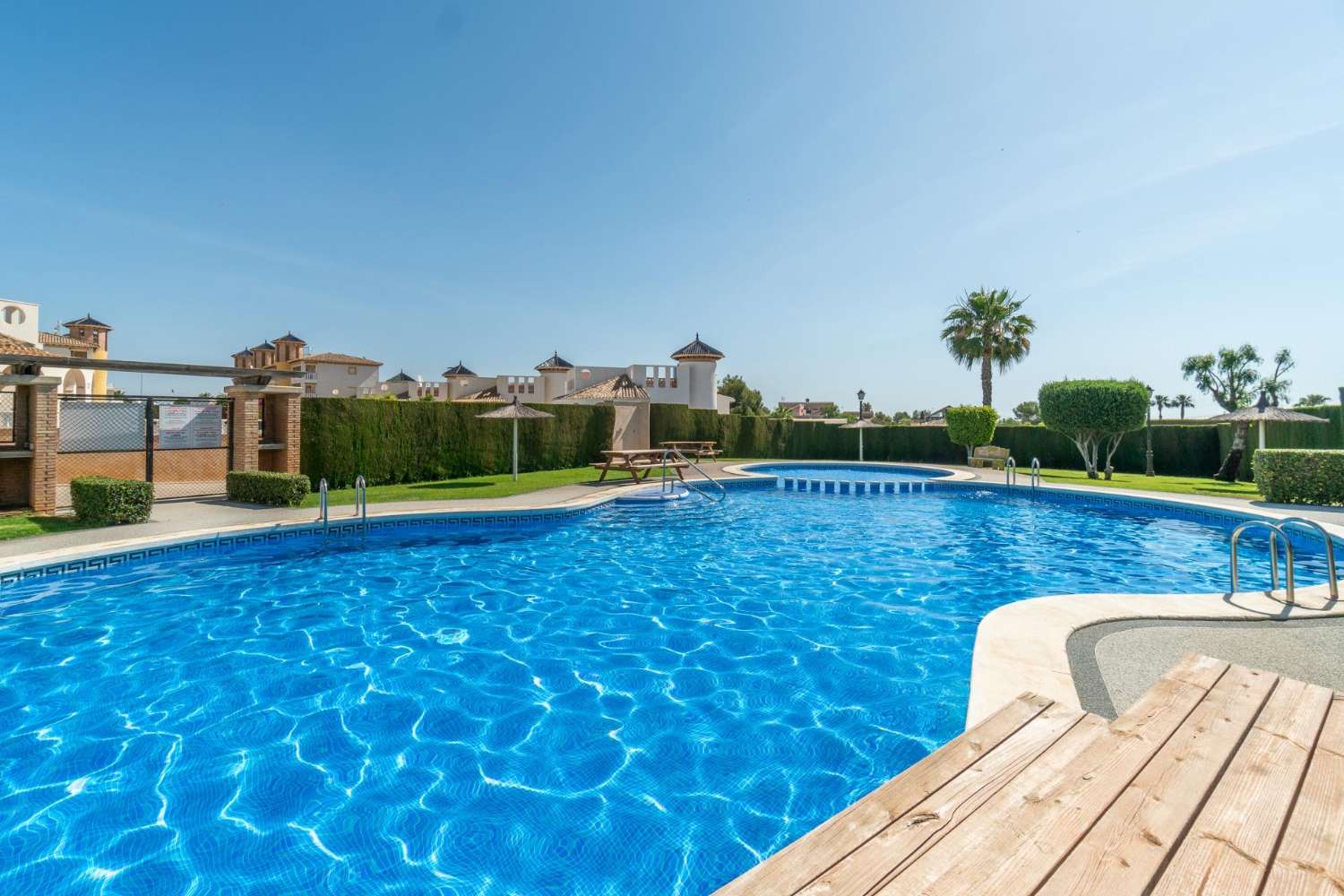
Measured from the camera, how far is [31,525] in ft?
33.0

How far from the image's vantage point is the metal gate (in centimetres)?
1456

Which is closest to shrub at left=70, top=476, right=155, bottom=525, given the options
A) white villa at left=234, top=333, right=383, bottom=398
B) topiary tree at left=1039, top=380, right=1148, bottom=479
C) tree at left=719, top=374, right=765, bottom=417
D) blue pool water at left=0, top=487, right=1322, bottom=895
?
blue pool water at left=0, top=487, right=1322, bottom=895

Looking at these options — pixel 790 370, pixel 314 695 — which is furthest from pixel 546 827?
pixel 790 370

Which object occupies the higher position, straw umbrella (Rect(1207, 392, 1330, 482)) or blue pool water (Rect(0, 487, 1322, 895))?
straw umbrella (Rect(1207, 392, 1330, 482))

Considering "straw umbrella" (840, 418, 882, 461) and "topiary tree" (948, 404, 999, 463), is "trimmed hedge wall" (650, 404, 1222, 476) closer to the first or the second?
"straw umbrella" (840, 418, 882, 461)

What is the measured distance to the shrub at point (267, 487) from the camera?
12.9 metres

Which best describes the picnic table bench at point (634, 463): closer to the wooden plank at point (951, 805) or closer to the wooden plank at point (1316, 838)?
the wooden plank at point (951, 805)

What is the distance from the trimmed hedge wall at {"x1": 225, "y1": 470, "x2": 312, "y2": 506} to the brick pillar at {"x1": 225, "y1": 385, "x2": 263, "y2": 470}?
811 millimetres

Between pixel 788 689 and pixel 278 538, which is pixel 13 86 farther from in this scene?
pixel 788 689

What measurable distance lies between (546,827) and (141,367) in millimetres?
13999

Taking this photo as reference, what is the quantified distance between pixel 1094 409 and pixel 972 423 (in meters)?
5.54

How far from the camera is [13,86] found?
1280 cm

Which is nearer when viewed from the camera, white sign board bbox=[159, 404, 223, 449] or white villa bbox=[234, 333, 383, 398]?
white sign board bbox=[159, 404, 223, 449]

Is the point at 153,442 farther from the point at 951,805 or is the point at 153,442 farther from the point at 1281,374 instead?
the point at 1281,374
